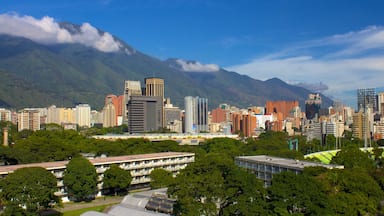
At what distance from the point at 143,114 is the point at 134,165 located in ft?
180

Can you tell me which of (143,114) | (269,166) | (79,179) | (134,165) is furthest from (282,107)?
(79,179)

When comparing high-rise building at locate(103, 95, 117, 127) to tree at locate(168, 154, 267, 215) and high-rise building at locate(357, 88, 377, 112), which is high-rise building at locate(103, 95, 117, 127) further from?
tree at locate(168, 154, 267, 215)

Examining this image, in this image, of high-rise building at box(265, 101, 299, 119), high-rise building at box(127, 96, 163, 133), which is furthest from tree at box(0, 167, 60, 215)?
high-rise building at box(265, 101, 299, 119)

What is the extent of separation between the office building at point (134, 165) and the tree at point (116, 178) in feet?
2.35

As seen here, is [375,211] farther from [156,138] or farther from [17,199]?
[156,138]

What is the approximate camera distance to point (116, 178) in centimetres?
2859

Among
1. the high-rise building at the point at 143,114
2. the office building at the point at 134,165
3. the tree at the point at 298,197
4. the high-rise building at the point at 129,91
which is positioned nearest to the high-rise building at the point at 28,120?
the high-rise building at the point at 143,114

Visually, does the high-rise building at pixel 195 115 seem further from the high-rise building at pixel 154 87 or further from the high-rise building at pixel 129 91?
the high-rise building at pixel 129 91

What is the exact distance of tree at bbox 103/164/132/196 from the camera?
28.5 meters

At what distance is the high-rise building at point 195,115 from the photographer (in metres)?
102

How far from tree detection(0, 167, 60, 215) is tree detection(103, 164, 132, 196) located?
7.46 metres

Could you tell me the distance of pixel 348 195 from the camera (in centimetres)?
1803

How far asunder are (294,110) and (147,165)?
114 metres

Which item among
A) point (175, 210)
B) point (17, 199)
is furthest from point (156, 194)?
point (17, 199)
